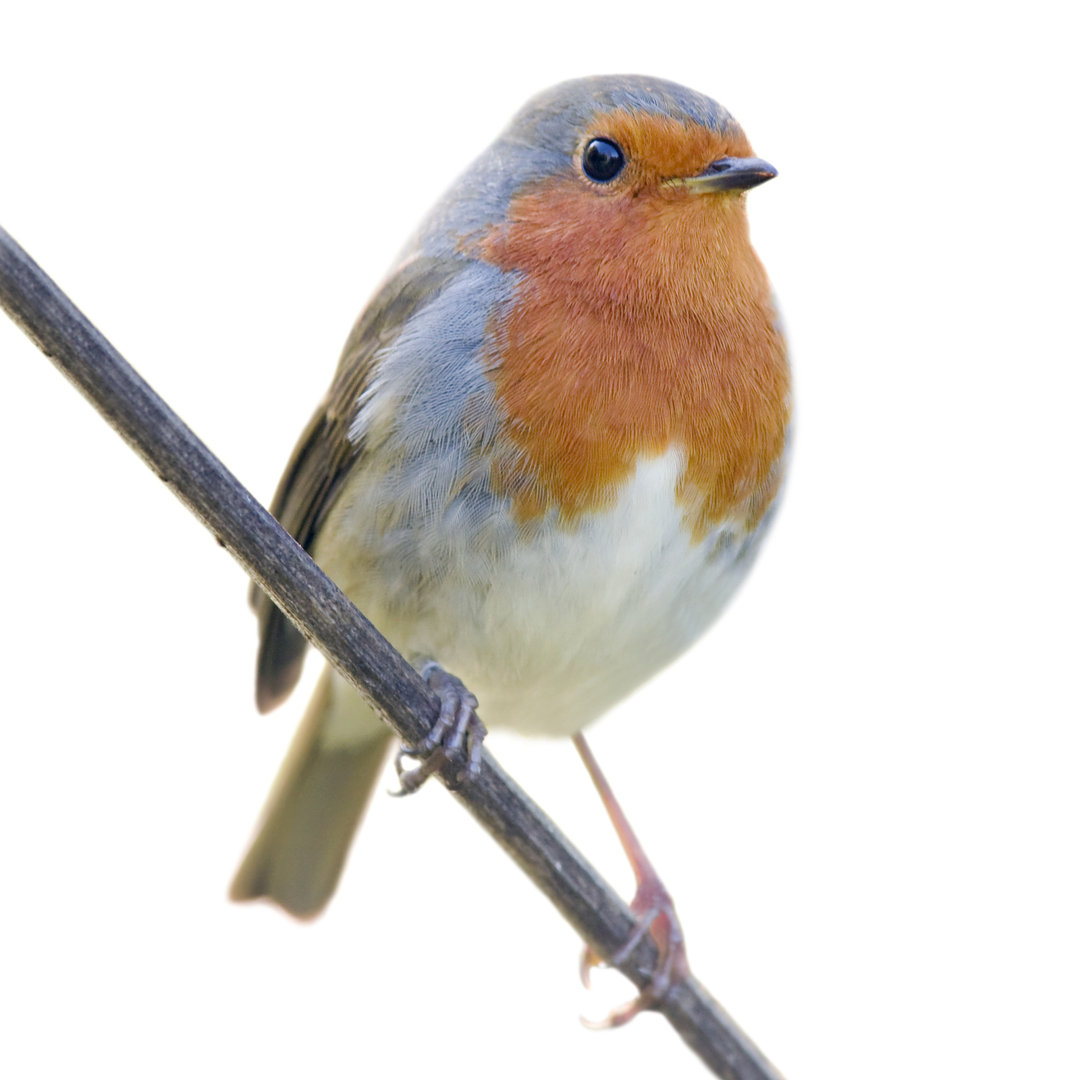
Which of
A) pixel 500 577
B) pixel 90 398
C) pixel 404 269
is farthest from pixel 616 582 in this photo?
pixel 90 398

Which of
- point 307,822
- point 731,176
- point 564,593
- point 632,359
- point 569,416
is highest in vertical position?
point 731,176

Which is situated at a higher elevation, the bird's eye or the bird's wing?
the bird's eye

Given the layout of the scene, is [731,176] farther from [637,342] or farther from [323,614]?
[323,614]

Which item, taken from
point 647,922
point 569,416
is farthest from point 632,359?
point 647,922

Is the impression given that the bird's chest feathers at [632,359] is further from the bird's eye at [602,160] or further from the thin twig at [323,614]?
the thin twig at [323,614]

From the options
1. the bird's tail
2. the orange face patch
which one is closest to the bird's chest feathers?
the orange face patch

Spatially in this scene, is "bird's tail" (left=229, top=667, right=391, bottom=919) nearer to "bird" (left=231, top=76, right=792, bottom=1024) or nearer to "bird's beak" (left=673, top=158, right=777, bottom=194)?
"bird" (left=231, top=76, right=792, bottom=1024)

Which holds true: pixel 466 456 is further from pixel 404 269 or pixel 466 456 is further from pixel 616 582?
pixel 404 269
